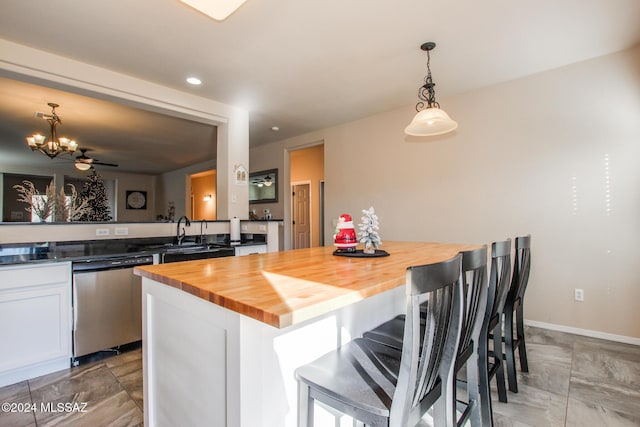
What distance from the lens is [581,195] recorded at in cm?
288

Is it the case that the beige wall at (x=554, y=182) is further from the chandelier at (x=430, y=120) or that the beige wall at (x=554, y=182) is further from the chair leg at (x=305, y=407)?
the chair leg at (x=305, y=407)

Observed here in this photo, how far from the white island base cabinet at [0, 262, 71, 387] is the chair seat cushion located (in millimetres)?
2229

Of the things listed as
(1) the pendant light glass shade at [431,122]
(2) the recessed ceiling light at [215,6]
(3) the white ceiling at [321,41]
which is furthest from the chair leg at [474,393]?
(3) the white ceiling at [321,41]

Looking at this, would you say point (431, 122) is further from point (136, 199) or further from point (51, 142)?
point (136, 199)

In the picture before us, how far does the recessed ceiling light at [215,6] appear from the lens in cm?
133

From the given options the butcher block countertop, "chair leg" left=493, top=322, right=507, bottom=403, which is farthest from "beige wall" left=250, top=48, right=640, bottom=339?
the butcher block countertop

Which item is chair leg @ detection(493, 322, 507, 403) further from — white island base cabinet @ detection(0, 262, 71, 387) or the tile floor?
white island base cabinet @ detection(0, 262, 71, 387)

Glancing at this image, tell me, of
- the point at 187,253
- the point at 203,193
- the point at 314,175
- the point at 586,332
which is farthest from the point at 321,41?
the point at 203,193

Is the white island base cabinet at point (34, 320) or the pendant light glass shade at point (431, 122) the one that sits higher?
the pendant light glass shade at point (431, 122)

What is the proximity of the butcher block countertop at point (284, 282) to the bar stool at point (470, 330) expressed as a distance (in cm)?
26

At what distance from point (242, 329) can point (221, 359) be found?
0.18m

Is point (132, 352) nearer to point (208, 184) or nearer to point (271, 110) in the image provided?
point (271, 110)

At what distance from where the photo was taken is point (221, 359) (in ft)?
3.13

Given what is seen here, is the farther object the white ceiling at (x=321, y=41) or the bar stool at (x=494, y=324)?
the white ceiling at (x=321, y=41)
